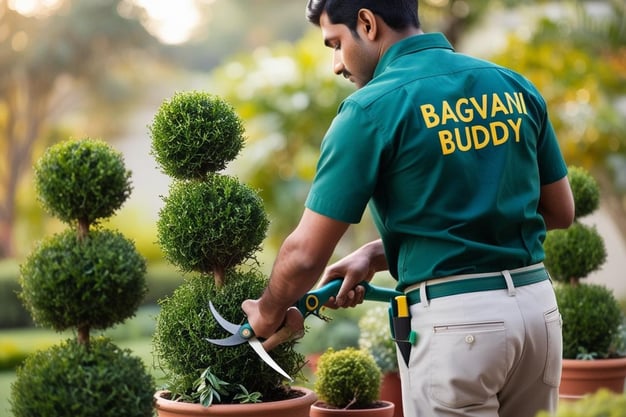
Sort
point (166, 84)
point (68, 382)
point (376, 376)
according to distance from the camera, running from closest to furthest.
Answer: point (68, 382) → point (376, 376) → point (166, 84)

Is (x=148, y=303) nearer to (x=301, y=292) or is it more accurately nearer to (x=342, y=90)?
(x=342, y=90)

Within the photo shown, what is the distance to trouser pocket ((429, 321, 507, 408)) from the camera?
8.08ft

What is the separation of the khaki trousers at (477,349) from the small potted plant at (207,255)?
46cm

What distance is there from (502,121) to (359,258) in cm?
67

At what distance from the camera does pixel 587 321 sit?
13.3 feet

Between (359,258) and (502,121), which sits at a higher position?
(502,121)

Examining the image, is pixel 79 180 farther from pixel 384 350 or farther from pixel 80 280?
pixel 384 350

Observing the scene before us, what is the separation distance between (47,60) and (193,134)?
20.4 meters

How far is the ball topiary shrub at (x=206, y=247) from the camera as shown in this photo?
9.39 feet

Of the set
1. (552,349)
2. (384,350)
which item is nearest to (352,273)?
(552,349)

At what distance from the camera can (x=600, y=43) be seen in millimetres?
12609

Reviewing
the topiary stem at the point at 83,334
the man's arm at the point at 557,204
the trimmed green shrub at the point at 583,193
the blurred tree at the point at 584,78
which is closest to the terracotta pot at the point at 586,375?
the trimmed green shrub at the point at 583,193

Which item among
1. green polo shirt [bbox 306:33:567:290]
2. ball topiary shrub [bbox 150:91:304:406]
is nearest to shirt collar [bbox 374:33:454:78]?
green polo shirt [bbox 306:33:567:290]

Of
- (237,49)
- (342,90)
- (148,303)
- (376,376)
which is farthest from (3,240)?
(376,376)
